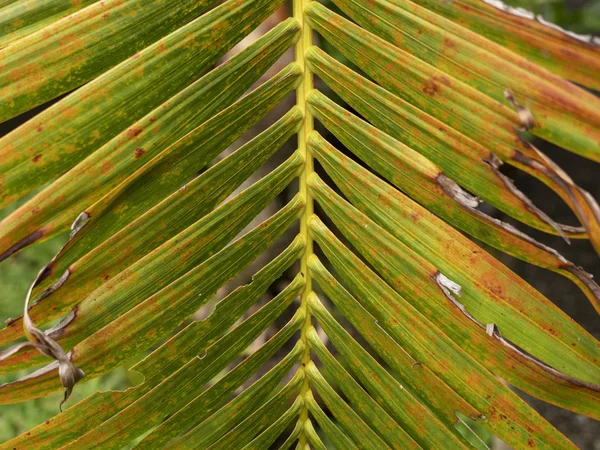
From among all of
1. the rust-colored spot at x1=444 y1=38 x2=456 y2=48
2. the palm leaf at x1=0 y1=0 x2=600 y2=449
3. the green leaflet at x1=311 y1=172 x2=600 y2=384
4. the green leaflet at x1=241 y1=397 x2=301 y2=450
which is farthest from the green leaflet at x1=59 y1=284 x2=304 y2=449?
the rust-colored spot at x1=444 y1=38 x2=456 y2=48

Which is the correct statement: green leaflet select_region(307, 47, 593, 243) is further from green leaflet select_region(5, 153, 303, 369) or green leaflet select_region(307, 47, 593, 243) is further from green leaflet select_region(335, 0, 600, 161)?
green leaflet select_region(5, 153, 303, 369)

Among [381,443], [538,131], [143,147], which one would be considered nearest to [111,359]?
[143,147]

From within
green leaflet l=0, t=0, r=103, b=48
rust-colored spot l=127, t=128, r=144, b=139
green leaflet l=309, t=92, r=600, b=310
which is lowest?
green leaflet l=309, t=92, r=600, b=310

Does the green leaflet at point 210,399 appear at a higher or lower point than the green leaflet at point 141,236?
lower

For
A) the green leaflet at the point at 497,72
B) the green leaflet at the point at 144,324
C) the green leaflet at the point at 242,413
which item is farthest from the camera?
the green leaflet at the point at 242,413

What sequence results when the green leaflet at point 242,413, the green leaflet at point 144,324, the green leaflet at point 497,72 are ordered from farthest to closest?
the green leaflet at point 242,413 → the green leaflet at point 144,324 → the green leaflet at point 497,72

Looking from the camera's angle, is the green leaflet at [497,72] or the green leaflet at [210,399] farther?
the green leaflet at [210,399]

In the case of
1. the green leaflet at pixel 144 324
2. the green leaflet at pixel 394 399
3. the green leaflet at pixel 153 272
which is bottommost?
the green leaflet at pixel 394 399

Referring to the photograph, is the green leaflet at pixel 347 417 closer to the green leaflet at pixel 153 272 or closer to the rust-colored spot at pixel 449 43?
the green leaflet at pixel 153 272

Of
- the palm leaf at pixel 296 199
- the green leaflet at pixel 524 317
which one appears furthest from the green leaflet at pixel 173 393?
the green leaflet at pixel 524 317
